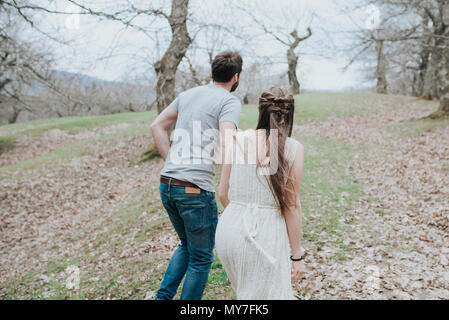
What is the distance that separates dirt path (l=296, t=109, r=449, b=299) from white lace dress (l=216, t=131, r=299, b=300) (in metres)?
1.86

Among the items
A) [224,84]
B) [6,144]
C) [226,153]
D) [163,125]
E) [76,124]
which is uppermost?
[224,84]

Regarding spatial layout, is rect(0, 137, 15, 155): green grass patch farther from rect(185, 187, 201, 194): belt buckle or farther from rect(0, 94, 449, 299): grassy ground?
rect(185, 187, 201, 194): belt buckle

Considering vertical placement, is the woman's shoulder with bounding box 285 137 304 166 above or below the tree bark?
below

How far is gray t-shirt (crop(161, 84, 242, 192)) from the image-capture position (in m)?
2.58

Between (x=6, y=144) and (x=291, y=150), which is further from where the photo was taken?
(x=6, y=144)

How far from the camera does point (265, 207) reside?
219 centimetres

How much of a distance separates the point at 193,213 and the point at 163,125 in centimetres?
88

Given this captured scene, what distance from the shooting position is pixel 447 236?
16.3 feet

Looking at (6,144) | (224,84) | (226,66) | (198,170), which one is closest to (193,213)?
(198,170)

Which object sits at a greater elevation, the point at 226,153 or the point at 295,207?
the point at 226,153

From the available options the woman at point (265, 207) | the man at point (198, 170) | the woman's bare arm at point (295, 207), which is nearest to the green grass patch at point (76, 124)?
the man at point (198, 170)

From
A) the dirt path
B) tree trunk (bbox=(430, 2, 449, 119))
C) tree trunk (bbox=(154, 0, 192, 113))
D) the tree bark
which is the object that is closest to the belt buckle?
the dirt path

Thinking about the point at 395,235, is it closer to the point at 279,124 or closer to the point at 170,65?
the point at 279,124

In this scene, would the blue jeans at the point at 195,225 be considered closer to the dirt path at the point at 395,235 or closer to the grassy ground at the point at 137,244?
the grassy ground at the point at 137,244
